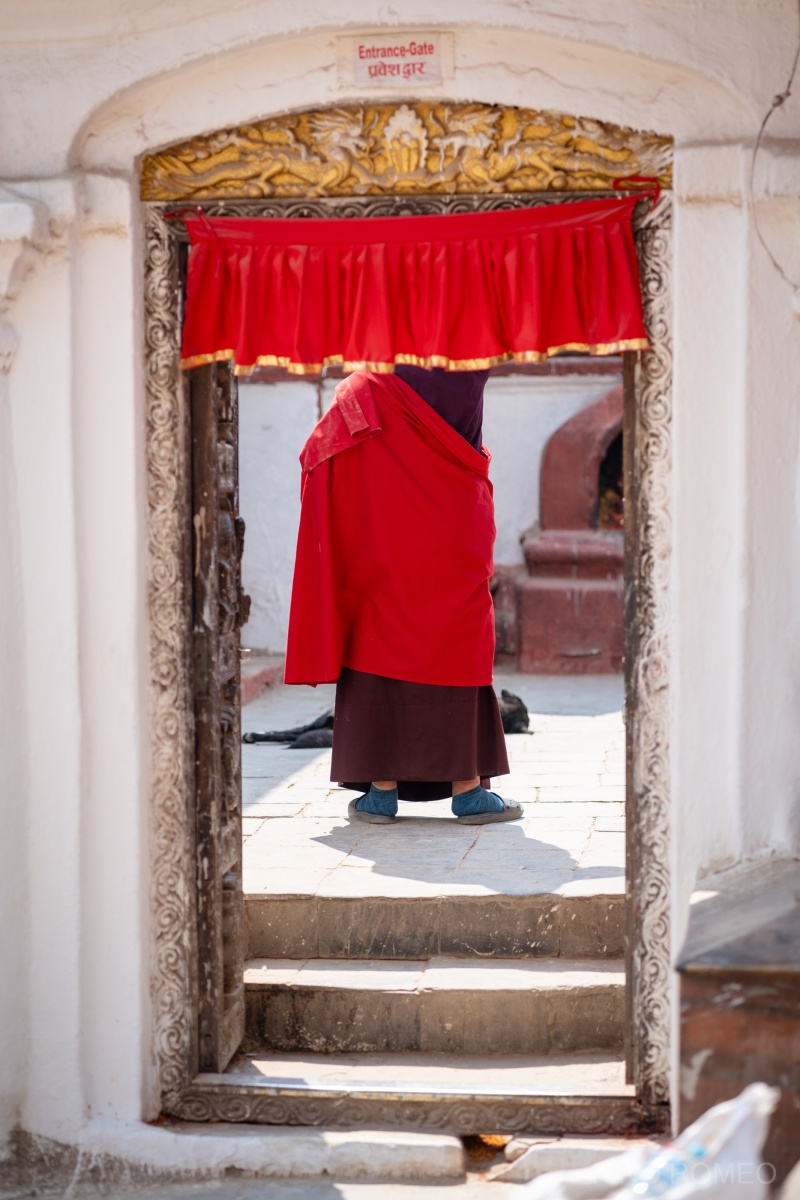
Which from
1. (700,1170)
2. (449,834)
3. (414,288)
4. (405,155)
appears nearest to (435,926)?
(449,834)

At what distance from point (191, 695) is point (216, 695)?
0.07 metres

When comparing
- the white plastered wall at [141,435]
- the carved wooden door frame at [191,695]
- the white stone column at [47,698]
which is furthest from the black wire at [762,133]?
the white stone column at [47,698]

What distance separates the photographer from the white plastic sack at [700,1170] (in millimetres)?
2459

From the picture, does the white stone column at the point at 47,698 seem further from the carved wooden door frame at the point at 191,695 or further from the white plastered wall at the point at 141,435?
the carved wooden door frame at the point at 191,695

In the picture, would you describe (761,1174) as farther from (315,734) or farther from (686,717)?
(315,734)

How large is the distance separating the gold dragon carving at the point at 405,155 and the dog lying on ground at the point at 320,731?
12.9 feet

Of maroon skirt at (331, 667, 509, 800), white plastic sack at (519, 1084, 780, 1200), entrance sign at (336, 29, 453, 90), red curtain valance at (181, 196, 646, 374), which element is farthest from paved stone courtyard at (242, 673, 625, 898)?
entrance sign at (336, 29, 453, 90)

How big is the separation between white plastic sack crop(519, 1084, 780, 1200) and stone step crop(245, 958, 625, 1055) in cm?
166

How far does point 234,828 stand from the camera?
13.6 feet

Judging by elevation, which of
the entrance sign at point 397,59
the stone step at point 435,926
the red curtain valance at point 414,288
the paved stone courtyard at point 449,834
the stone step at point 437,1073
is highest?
the entrance sign at point 397,59

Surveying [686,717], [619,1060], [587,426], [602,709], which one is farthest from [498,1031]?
[587,426]

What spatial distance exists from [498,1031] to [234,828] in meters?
1.00

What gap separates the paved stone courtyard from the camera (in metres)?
4.79

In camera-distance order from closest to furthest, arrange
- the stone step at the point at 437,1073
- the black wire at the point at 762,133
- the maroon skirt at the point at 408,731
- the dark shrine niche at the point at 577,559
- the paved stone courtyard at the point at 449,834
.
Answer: the black wire at the point at 762,133, the stone step at the point at 437,1073, the paved stone courtyard at the point at 449,834, the maroon skirt at the point at 408,731, the dark shrine niche at the point at 577,559
